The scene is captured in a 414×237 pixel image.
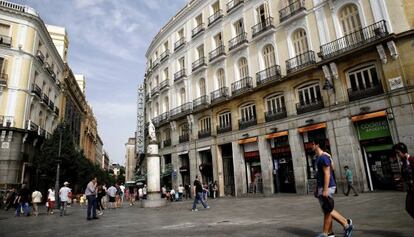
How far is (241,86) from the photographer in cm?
2462

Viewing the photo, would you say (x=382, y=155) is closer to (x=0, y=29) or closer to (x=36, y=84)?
(x=36, y=84)

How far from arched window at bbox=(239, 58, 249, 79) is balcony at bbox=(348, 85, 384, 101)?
8957 mm

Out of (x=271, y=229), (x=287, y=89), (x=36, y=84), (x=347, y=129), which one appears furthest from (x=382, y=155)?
(x=36, y=84)

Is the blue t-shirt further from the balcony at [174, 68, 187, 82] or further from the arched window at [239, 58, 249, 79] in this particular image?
the balcony at [174, 68, 187, 82]

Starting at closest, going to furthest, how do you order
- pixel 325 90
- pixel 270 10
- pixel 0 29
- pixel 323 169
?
pixel 323 169, pixel 325 90, pixel 270 10, pixel 0 29

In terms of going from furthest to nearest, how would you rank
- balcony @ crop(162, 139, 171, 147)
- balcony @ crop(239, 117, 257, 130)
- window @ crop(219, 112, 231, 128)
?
balcony @ crop(162, 139, 171, 147)
window @ crop(219, 112, 231, 128)
balcony @ crop(239, 117, 257, 130)

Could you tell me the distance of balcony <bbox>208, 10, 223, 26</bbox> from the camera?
90.5ft

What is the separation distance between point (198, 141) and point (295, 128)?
10309mm

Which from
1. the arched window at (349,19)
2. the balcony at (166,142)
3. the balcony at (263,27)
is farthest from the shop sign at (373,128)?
the balcony at (166,142)

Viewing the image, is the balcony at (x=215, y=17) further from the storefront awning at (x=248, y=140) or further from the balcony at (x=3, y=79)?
the balcony at (x=3, y=79)

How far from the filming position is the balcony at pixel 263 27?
22.8m

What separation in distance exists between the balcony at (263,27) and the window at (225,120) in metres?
6.98

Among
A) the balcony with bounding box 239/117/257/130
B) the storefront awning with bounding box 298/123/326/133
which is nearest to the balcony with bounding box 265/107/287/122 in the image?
the balcony with bounding box 239/117/257/130

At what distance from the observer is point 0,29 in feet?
90.1
